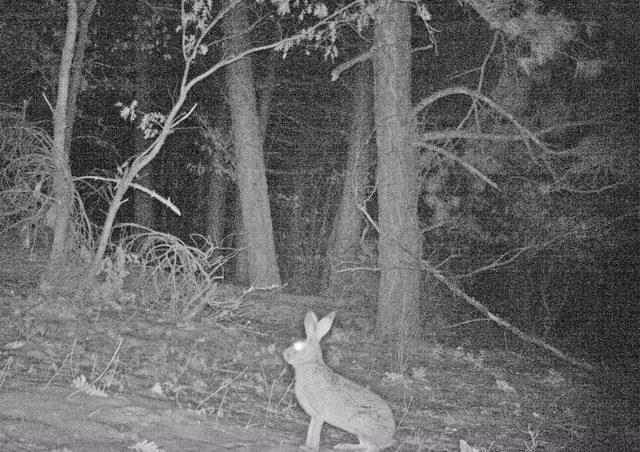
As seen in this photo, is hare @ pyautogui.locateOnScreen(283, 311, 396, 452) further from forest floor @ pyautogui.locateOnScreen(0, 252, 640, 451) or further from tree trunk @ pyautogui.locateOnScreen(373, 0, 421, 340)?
tree trunk @ pyautogui.locateOnScreen(373, 0, 421, 340)

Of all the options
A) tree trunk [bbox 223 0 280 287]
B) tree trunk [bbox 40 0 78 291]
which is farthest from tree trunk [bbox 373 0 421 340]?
tree trunk [bbox 40 0 78 291]

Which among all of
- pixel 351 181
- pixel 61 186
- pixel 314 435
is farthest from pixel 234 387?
pixel 351 181

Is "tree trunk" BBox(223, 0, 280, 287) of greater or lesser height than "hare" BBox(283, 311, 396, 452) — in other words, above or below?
above

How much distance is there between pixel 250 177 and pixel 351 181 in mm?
2248

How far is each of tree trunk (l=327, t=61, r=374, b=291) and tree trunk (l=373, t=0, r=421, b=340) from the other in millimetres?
4332

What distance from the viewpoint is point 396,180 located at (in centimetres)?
993

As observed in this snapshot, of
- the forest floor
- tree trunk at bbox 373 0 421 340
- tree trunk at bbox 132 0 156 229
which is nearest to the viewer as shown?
the forest floor

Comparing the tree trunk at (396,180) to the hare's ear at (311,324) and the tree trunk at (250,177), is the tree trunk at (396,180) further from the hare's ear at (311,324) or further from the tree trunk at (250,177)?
the hare's ear at (311,324)

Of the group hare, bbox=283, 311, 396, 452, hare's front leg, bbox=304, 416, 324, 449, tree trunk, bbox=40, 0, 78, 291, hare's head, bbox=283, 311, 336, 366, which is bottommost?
hare's front leg, bbox=304, 416, 324, 449

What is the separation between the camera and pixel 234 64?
13.6 metres

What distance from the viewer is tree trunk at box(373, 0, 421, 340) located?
993 centimetres

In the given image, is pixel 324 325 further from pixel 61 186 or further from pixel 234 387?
pixel 61 186

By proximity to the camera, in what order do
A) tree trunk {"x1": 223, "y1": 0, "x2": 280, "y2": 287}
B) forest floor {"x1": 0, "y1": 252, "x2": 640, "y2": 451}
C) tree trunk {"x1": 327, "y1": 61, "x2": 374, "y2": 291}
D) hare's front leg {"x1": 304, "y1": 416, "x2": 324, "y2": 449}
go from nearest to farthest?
forest floor {"x1": 0, "y1": 252, "x2": 640, "y2": 451} → hare's front leg {"x1": 304, "y1": 416, "x2": 324, "y2": 449} → tree trunk {"x1": 223, "y1": 0, "x2": 280, "y2": 287} → tree trunk {"x1": 327, "y1": 61, "x2": 374, "y2": 291}

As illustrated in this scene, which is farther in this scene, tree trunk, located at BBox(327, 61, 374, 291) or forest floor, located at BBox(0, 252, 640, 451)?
tree trunk, located at BBox(327, 61, 374, 291)
